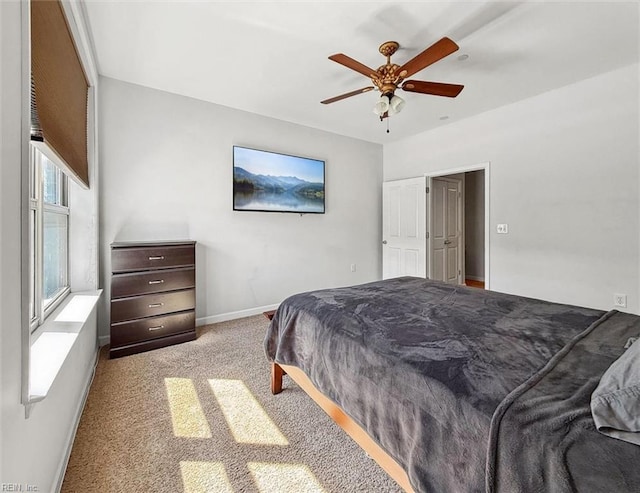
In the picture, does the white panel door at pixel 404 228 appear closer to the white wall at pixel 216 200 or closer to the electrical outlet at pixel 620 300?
the white wall at pixel 216 200

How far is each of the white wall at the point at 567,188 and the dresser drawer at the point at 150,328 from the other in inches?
149

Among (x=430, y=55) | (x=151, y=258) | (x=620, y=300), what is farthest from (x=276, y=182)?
(x=620, y=300)

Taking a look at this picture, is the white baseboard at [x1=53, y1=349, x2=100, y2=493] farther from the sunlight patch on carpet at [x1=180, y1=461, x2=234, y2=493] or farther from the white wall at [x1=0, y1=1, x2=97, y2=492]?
the sunlight patch on carpet at [x1=180, y1=461, x2=234, y2=493]

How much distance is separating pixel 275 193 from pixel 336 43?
1967 millimetres

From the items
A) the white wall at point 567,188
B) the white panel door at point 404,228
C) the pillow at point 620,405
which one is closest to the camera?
the pillow at point 620,405

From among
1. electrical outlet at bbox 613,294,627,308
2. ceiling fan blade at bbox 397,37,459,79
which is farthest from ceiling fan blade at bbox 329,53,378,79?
electrical outlet at bbox 613,294,627,308

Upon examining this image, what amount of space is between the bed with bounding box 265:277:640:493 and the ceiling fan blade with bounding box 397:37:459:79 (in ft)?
5.34

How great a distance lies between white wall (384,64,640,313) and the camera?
109 inches

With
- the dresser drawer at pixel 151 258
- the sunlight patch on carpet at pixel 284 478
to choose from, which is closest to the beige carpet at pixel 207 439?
the sunlight patch on carpet at pixel 284 478

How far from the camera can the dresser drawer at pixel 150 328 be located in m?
2.60

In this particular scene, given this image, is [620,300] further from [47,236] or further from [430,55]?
[47,236]

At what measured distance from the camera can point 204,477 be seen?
1337 millimetres

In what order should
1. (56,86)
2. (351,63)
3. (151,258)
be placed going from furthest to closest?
1. (151,258)
2. (351,63)
3. (56,86)

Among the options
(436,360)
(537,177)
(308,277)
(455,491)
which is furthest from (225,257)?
(537,177)
